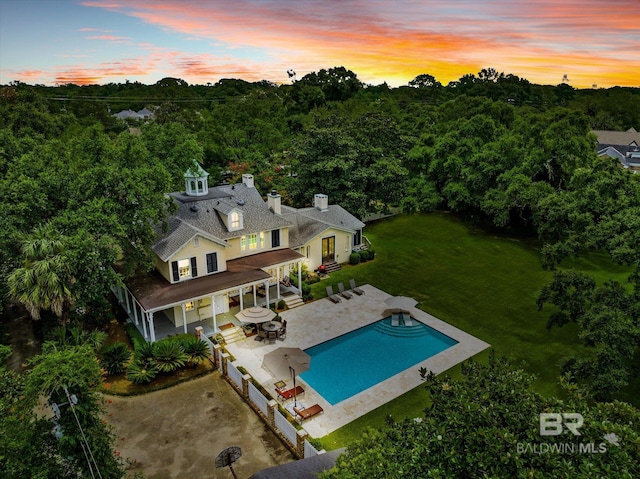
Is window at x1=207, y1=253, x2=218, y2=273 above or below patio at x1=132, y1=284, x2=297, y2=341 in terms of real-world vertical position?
above

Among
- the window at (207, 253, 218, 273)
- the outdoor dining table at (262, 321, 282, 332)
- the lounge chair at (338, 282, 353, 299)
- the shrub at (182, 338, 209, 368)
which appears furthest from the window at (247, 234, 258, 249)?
the shrub at (182, 338, 209, 368)

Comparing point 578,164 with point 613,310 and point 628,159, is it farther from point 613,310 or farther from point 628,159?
point 628,159

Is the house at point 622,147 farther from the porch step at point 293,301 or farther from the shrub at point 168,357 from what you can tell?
the shrub at point 168,357

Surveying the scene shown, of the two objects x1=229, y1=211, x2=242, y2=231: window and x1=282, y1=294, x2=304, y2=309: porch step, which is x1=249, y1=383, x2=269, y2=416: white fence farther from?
x1=229, y1=211, x2=242, y2=231: window

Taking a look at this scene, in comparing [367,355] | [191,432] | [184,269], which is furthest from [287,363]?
[184,269]

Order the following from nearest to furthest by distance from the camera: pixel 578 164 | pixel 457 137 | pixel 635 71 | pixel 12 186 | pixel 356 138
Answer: pixel 12 186, pixel 635 71, pixel 578 164, pixel 356 138, pixel 457 137

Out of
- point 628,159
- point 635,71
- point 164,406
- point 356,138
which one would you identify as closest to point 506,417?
point 164,406
